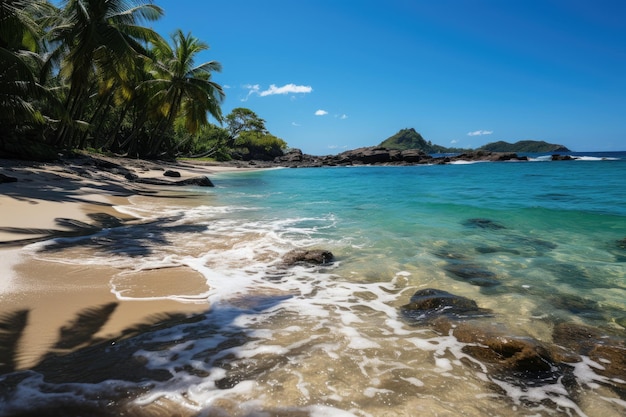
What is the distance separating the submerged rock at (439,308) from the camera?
14.6ft

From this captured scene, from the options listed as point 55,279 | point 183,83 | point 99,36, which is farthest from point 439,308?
point 183,83

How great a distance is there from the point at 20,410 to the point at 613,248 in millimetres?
10573

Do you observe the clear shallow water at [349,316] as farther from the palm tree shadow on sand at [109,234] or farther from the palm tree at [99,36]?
the palm tree at [99,36]

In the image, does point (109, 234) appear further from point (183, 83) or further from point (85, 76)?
point (183, 83)

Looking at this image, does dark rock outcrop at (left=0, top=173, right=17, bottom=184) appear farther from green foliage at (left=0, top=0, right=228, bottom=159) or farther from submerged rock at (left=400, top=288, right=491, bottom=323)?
submerged rock at (left=400, top=288, right=491, bottom=323)

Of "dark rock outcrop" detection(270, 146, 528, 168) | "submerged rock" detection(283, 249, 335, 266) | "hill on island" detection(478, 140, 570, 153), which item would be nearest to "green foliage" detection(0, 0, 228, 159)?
"submerged rock" detection(283, 249, 335, 266)

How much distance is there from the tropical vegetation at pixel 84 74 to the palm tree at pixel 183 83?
0.28 ft

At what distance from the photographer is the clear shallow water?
272 cm

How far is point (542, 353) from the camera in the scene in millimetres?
3367

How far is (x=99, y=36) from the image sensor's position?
18.3 meters

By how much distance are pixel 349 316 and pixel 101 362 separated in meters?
2.71

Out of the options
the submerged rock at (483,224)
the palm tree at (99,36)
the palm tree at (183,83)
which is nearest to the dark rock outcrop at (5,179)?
the palm tree at (99,36)

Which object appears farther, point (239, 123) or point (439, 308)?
point (239, 123)

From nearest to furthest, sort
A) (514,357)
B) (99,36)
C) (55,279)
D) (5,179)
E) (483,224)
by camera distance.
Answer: (514,357), (55,279), (483,224), (5,179), (99,36)
